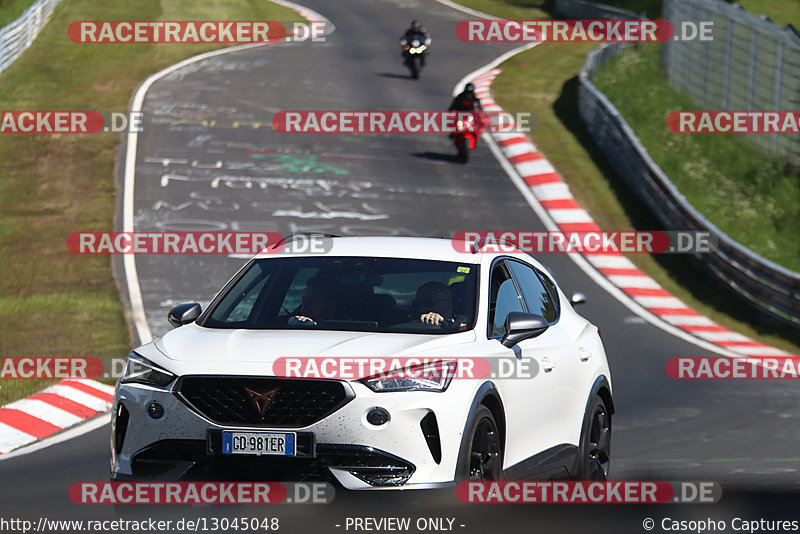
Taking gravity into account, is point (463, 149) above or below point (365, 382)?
below

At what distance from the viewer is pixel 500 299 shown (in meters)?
7.77

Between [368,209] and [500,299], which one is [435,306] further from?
[368,209]

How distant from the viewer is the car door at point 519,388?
7.27m

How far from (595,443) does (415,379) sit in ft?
8.94

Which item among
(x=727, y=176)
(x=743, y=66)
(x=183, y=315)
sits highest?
(x=183, y=315)

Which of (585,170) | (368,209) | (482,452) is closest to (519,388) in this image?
(482,452)

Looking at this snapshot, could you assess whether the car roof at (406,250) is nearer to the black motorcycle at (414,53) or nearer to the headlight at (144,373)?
the headlight at (144,373)

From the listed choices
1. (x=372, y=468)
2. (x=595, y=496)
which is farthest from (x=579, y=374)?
(x=372, y=468)

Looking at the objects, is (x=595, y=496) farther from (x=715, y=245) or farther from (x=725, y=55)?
(x=725, y=55)

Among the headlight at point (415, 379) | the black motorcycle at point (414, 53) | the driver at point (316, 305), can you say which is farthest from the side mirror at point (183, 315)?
the black motorcycle at point (414, 53)

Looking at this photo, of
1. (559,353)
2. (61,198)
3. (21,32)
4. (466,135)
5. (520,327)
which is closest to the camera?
(520,327)

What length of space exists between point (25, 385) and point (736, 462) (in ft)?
24.1

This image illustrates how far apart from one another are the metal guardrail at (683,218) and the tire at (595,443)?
10.2 metres

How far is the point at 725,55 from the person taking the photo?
27328mm
